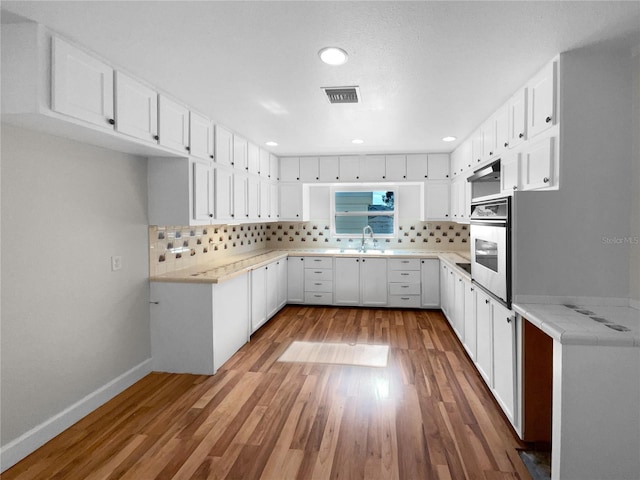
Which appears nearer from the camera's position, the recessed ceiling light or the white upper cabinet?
the recessed ceiling light

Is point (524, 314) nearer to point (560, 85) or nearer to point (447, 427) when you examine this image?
point (447, 427)

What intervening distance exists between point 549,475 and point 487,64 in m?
2.32

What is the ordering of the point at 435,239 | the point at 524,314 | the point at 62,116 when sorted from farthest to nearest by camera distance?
the point at 435,239 < the point at 524,314 < the point at 62,116

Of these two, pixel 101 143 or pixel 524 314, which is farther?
pixel 101 143

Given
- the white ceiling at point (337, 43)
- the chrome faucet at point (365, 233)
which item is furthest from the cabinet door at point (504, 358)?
the chrome faucet at point (365, 233)

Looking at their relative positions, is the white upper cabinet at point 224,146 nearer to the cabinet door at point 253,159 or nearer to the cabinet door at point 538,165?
the cabinet door at point 253,159

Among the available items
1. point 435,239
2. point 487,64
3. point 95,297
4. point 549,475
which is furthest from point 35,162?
point 435,239

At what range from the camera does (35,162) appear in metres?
2.23

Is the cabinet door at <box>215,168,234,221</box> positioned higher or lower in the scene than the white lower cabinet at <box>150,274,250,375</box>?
higher

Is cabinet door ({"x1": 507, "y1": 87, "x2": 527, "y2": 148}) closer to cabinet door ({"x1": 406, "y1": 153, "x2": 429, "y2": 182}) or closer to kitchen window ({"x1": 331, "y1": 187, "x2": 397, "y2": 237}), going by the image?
cabinet door ({"x1": 406, "y1": 153, "x2": 429, "y2": 182})

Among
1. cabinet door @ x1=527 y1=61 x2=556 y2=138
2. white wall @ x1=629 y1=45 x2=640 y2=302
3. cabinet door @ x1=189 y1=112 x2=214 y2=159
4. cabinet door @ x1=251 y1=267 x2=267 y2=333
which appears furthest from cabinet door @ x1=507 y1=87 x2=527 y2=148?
cabinet door @ x1=251 y1=267 x2=267 y2=333

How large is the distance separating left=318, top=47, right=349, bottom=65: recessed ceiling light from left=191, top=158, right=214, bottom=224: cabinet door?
5.37 ft

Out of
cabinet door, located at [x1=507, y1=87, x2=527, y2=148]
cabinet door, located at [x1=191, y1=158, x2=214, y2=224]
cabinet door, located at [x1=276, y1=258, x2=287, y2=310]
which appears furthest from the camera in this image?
cabinet door, located at [x1=276, y1=258, x2=287, y2=310]

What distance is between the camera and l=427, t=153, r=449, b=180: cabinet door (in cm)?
548
